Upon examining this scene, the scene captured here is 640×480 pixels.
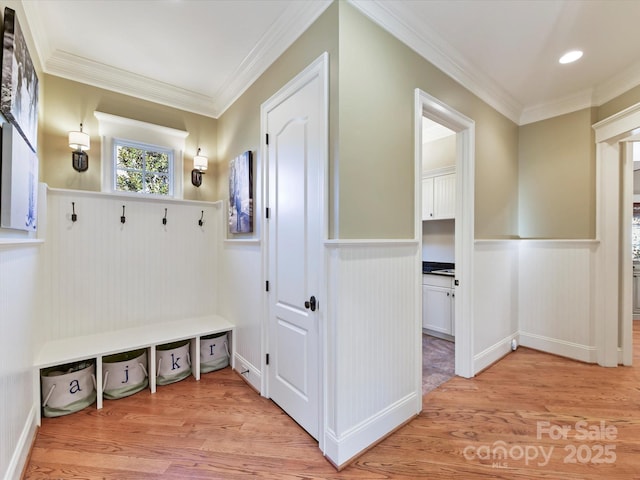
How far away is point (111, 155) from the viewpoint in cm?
266

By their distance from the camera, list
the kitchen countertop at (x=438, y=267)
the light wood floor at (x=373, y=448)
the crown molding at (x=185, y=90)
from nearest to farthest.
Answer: the light wood floor at (x=373, y=448)
the crown molding at (x=185, y=90)
the kitchen countertop at (x=438, y=267)

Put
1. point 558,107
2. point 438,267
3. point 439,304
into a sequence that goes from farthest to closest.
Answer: point 438,267 < point 439,304 < point 558,107

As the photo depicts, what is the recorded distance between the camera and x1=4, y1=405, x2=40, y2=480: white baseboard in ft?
4.70

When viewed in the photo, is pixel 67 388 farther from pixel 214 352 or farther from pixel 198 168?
pixel 198 168

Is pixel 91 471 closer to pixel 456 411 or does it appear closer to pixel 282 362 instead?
pixel 282 362

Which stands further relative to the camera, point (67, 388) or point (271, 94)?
point (271, 94)

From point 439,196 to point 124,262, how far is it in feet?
12.4

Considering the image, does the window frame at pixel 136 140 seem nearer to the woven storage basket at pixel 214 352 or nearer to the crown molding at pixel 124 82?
the crown molding at pixel 124 82

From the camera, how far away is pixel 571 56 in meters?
2.36

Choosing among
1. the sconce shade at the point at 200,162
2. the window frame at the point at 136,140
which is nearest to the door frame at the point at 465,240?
the sconce shade at the point at 200,162

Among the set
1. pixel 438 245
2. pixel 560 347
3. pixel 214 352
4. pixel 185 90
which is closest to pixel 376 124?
pixel 185 90

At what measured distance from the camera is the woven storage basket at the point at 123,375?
2307mm

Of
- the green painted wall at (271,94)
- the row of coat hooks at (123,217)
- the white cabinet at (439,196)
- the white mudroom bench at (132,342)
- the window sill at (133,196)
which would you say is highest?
the green painted wall at (271,94)

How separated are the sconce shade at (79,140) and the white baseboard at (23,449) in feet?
6.47
